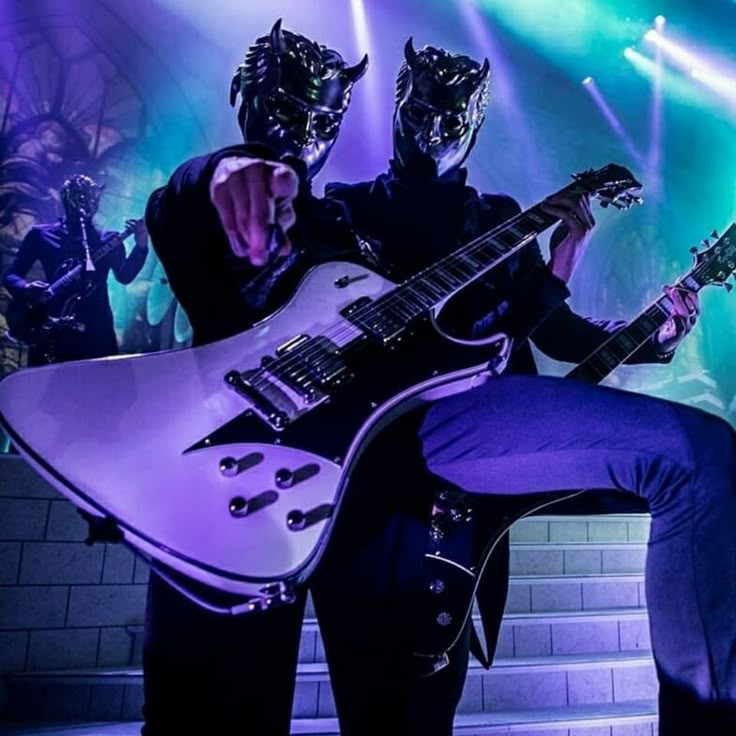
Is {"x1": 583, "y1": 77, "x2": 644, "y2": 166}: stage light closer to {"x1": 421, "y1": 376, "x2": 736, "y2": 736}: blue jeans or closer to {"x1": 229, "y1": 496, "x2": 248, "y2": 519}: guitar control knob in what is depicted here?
{"x1": 421, "y1": 376, "x2": 736, "y2": 736}: blue jeans

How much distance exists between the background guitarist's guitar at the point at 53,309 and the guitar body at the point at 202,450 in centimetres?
91

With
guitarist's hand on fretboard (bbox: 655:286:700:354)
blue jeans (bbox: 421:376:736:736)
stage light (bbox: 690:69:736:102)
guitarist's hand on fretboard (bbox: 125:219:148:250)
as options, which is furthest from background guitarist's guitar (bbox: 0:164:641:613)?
stage light (bbox: 690:69:736:102)

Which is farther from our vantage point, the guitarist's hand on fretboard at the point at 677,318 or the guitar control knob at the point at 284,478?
the guitarist's hand on fretboard at the point at 677,318

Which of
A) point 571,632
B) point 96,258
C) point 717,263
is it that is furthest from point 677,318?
point 96,258

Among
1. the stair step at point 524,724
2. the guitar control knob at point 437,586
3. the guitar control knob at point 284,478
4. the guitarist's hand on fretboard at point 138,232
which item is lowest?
the stair step at point 524,724

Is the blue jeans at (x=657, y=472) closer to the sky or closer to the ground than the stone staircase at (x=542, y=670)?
closer to the sky

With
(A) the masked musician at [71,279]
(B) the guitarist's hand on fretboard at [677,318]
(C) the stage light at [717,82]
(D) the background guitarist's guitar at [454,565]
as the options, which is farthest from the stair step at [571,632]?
(C) the stage light at [717,82]

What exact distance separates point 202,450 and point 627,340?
1533 millimetres

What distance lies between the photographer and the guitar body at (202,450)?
2.53 feet

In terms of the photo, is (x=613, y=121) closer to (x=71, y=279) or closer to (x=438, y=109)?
(x=438, y=109)

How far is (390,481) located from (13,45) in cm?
167

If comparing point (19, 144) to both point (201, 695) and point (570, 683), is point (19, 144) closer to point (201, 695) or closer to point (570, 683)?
point (201, 695)

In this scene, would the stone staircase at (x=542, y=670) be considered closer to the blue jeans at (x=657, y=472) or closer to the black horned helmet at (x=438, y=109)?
the blue jeans at (x=657, y=472)

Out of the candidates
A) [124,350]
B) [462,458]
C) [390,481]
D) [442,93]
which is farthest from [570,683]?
[442,93]
